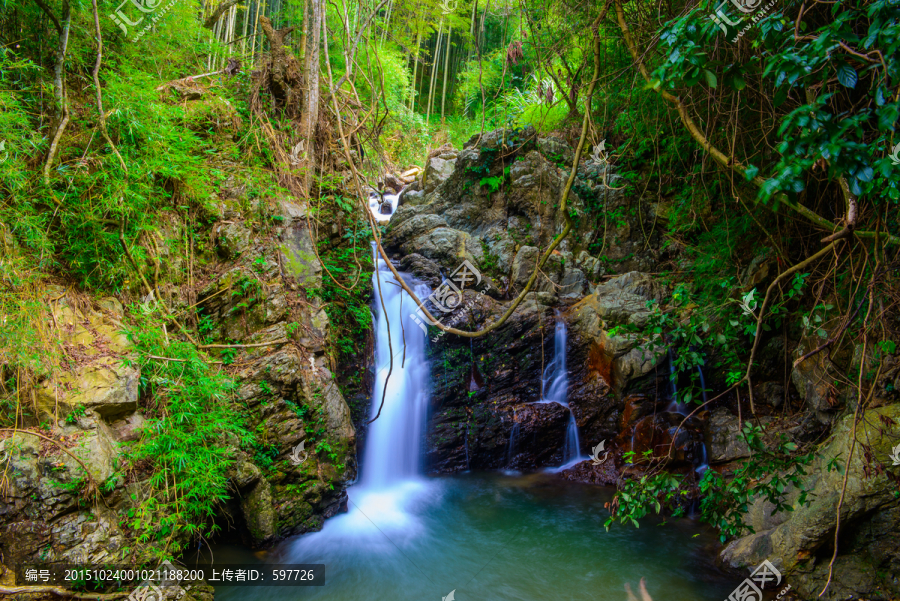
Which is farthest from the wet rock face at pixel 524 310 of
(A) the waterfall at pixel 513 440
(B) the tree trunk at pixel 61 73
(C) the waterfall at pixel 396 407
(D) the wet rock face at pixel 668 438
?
(B) the tree trunk at pixel 61 73

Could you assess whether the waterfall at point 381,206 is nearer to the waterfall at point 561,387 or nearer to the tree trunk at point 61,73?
the waterfall at point 561,387

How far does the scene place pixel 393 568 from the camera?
4.39 meters

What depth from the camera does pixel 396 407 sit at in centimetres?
618

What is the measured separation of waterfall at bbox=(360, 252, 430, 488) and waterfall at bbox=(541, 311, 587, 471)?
1.86 metres

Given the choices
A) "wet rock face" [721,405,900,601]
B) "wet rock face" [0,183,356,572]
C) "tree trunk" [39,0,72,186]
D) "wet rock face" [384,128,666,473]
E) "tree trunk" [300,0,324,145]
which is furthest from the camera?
"wet rock face" [384,128,666,473]

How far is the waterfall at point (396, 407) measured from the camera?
232 inches

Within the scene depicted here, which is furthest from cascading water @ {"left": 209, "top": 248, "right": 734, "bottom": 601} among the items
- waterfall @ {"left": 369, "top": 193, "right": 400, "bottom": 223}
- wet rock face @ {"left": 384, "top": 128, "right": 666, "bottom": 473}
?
waterfall @ {"left": 369, "top": 193, "right": 400, "bottom": 223}

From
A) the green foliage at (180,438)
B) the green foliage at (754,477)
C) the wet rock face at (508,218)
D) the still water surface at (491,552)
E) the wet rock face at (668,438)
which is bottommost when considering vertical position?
the still water surface at (491,552)

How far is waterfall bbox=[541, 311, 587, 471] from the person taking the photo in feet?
21.0

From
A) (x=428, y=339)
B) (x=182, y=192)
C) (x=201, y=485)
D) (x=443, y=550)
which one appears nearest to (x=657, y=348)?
(x=428, y=339)

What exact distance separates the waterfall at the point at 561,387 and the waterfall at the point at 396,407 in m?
1.86

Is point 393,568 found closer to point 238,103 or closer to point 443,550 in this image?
point 443,550

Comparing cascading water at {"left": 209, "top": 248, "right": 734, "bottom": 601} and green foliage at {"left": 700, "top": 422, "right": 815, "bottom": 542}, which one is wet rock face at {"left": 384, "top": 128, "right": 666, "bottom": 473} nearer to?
cascading water at {"left": 209, "top": 248, "right": 734, "bottom": 601}

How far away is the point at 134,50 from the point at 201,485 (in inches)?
196
